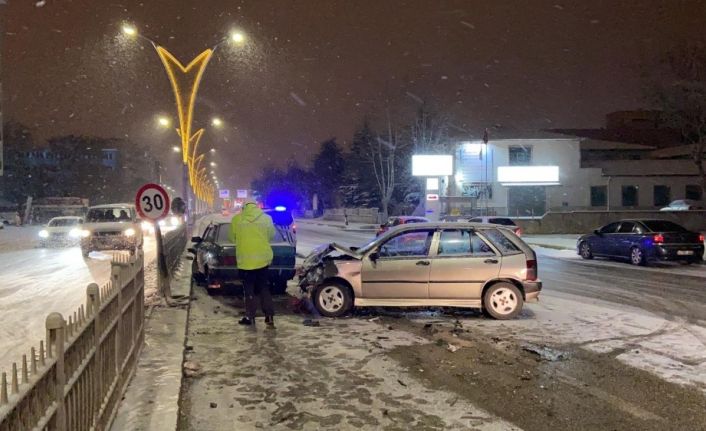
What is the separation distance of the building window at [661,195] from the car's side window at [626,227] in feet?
111

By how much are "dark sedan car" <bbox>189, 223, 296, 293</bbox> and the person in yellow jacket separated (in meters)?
2.67

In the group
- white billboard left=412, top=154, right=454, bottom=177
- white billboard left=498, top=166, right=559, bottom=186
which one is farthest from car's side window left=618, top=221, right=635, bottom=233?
white billboard left=412, top=154, right=454, bottom=177

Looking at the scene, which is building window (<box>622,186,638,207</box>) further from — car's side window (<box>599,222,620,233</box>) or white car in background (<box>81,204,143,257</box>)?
white car in background (<box>81,204,143,257</box>)

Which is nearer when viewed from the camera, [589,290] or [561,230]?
[589,290]

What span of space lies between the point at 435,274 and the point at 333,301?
5.37ft

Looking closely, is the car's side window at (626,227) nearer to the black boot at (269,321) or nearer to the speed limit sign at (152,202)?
the black boot at (269,321)

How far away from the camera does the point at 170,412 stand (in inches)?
191

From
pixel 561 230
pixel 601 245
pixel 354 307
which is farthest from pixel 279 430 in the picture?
pixel 561 230

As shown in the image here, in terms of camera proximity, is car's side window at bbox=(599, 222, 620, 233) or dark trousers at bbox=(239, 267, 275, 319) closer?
dark trousers at bbox=(239, 267, 275, 319)

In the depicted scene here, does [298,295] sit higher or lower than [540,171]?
lower

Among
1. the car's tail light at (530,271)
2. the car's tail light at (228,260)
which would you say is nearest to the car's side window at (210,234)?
the car's tail light at (228,260)

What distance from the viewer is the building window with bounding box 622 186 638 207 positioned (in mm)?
49844

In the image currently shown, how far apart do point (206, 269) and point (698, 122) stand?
40.5 meters

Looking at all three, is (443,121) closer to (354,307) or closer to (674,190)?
(674,190)
